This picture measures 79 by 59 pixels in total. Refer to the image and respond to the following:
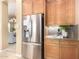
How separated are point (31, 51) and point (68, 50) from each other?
68.6 inches

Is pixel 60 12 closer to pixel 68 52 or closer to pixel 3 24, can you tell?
pixel 68 52

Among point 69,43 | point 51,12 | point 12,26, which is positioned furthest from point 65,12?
point 12,26

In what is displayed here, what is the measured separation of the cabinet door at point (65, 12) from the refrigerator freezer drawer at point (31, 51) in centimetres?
132

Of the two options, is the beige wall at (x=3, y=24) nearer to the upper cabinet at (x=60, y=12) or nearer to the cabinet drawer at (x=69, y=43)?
the upper cabinet at (x=60, y=12)

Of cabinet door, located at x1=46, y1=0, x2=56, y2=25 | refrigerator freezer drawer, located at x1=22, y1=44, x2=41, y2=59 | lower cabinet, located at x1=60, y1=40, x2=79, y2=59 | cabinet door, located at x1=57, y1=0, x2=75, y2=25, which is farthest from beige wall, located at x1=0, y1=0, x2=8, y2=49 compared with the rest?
lower cabinet, located at x1=60, y1=40, x2=79, y2=59

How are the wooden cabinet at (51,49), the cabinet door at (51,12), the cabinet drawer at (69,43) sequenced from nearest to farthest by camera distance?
the cabinet drawer at (69,43) < the wooden cabinet at (51,49) < the cabinet door at (51,12)

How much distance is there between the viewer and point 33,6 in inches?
239

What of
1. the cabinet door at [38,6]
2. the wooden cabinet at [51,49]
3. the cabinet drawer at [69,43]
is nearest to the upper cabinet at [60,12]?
the cabinet door at [38,6]

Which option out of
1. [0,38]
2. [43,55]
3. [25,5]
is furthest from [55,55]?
[0,38]

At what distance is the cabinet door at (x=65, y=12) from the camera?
16.0 feet

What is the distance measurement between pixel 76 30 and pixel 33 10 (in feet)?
6.84

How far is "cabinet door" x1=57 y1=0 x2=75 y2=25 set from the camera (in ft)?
16.0

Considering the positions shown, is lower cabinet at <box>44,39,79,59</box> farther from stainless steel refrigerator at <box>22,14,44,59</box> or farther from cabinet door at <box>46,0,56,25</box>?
cabinet door at <box>46,0,56,25</box>

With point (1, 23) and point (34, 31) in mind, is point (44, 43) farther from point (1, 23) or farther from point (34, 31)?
point (1, 23)
